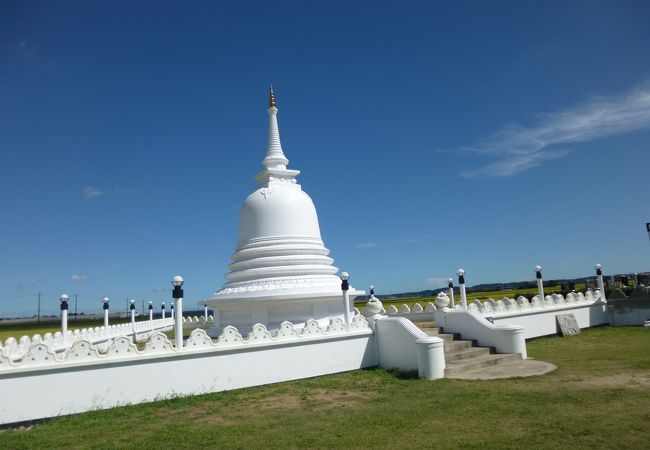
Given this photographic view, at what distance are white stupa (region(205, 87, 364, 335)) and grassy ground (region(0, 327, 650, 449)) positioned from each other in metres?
4.37

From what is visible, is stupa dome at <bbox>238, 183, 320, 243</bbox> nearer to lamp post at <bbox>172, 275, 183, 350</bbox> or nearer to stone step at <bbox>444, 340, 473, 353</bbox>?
lamp post at <bbox>172, 275, 183, 350</bbox>

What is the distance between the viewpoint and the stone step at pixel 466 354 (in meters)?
16.2

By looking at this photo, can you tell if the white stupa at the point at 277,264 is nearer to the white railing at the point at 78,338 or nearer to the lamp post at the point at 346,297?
the lamp post at the point at 346,297

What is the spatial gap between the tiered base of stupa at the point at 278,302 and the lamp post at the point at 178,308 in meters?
4.58

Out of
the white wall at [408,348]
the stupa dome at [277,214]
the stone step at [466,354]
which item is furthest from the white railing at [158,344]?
the stupa dome at [277,214]

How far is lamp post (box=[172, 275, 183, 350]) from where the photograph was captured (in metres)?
13.6

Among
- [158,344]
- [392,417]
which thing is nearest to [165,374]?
[158,344]

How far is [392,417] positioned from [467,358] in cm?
740

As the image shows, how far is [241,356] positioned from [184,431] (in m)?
4.58

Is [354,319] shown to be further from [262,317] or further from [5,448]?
[5,448]

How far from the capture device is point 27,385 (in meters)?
11.4

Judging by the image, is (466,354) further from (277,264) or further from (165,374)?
(165,374)

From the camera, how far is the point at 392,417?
10023mm

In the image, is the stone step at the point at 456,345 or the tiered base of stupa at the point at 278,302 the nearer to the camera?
the stone step at the point at 456,345
